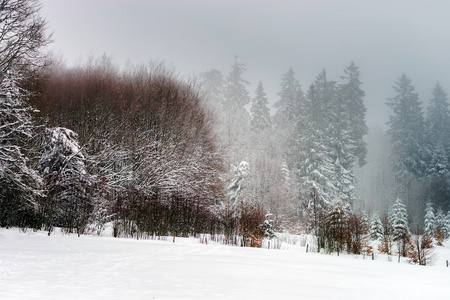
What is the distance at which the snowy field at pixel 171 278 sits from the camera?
5.09 metres

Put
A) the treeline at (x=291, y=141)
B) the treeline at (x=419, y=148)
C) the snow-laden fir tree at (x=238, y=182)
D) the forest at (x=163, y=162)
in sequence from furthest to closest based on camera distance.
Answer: the treeline at (x=419, y=148) → the treeline at (x=291, y=141) → the snow-laden fir tree at (x=238, y=182) → the forest at (x=163, y=162)

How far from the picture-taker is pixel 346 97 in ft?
163

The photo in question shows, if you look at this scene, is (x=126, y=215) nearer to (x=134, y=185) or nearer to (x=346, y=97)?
(x=134, y=185)

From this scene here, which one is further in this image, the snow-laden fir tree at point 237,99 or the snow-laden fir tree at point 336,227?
the snow-laden fir tree at point 237,99

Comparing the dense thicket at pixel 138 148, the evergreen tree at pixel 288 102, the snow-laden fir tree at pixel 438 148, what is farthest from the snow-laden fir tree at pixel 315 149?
the dense thicket at pixel 138 148

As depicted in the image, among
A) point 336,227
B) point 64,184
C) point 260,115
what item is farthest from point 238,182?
point 260,115

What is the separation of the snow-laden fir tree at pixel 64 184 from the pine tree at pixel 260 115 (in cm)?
3790

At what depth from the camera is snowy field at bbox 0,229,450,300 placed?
509 cm

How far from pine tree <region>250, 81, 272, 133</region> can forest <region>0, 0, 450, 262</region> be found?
4271mm

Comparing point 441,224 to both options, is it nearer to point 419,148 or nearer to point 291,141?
point 291,141

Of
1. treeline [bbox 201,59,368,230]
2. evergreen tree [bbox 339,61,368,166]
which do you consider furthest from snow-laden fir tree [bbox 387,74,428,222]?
treeline [bbox 201,59,368,230]

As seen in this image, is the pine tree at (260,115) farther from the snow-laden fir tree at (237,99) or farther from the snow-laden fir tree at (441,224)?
the snow-laden fir tree at (441,224)

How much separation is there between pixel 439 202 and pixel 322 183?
13725 millimetres

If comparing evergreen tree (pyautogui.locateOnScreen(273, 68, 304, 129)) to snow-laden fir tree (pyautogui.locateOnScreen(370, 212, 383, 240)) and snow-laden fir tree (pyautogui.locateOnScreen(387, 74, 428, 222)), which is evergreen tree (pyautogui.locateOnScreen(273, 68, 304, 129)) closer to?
snow-laden fir tree (pyautogui.locateOnScreen(387, 74, 428, 222))
